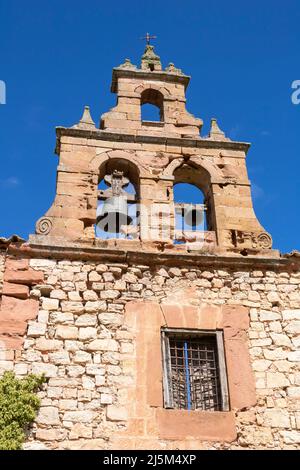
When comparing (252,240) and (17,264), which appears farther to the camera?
(252,240)

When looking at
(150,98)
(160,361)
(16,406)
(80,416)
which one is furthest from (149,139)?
(16,406)

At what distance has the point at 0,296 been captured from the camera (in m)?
8.08

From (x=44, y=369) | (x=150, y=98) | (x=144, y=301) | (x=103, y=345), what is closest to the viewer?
(x=44, y=369)

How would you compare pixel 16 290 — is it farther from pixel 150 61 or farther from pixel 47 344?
pixel 150 61

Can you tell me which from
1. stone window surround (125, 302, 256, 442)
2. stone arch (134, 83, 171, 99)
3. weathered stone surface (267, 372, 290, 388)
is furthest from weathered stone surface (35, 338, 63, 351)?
stone arch (134, 83, 171, 99)

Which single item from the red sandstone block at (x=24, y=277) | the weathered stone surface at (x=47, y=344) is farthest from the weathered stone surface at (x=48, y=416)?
the red sandstone block at (x=24, y=277)

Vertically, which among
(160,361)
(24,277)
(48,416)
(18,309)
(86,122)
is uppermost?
(86,122)

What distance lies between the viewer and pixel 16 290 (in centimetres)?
808

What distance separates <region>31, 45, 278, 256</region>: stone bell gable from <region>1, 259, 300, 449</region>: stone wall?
54cm

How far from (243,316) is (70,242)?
101 inches

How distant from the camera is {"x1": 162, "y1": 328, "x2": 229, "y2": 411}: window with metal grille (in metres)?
7.62

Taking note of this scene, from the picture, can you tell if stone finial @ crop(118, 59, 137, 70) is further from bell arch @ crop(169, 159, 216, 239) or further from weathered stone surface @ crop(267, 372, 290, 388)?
weathered stone surface @ crop(267, 372, 290, 388)

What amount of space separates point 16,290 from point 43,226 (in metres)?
1.12

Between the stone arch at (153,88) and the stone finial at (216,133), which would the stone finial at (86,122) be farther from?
the stone finial at (216,133)
